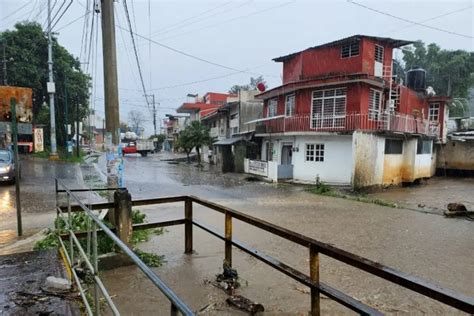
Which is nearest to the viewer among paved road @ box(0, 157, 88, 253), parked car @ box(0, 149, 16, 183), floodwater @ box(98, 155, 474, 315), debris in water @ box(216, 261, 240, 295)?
floodwater @ box(98, 155, 474, 315)

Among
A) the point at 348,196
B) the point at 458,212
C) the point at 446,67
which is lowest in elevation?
the point at 348,196

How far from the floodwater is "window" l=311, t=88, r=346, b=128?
7313mm

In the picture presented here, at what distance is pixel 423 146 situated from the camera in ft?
77.4

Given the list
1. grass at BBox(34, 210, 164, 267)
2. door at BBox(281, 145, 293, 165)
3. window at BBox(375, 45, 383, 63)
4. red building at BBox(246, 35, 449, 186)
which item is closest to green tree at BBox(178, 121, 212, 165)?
red building at BBox(246, 35, 449, 186)

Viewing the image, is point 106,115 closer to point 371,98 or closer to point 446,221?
point 446,221

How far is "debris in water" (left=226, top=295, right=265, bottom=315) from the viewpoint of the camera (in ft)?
12.6

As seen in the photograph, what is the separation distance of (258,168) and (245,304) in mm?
18224

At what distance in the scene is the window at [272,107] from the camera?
24.3 metres

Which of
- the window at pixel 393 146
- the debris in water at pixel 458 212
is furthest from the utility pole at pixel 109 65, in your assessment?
the window at pixel 393 146

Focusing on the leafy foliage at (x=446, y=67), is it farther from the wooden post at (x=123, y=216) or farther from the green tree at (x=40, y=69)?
the wooden post at (x=123, y=216)

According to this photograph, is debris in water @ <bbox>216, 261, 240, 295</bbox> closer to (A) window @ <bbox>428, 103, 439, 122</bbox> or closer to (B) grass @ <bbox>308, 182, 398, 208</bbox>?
(B) grass @ <bbox>308, 182, 398, 208</bbox>

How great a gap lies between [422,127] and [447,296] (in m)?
24.1

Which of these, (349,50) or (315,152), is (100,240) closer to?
(315,152)

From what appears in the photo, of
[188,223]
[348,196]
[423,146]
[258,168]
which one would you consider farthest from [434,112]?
[188,223]
